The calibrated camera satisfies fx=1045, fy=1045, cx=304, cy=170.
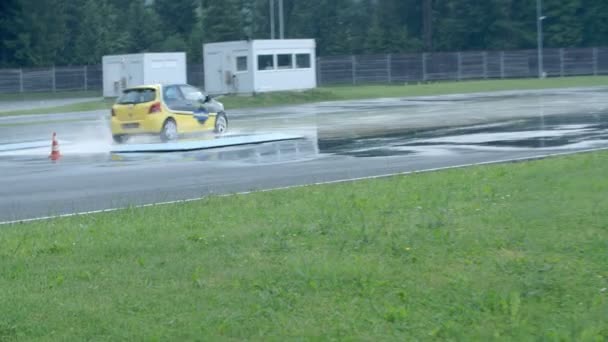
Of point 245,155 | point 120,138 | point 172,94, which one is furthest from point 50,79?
point 245,155

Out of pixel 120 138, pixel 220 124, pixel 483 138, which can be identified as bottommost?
pixel 483 138

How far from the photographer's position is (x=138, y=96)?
85.6ft

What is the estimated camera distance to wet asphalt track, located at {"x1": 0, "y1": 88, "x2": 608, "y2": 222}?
1558 cm

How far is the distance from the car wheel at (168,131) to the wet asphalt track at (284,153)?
668 millimetres

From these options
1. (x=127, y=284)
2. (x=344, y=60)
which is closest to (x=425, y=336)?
(x=127, y=284)

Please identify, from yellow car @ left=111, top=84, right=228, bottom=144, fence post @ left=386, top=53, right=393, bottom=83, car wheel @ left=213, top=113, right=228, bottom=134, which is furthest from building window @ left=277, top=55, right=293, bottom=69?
fence post @ left=386, top=53, right=393, bottom=83

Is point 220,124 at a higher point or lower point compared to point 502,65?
lower

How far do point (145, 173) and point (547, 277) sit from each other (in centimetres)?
1145

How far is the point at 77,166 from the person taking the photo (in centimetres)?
2028

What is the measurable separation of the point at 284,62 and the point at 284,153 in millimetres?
29854

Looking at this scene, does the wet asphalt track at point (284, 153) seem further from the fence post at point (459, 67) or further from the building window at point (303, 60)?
the fence post at point (459, 67)

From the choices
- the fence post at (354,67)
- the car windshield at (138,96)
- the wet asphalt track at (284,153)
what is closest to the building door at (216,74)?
the wet asphalt track at (284,153)

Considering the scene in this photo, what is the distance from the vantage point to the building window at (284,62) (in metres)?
50.7

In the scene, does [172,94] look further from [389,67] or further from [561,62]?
[561,62]
